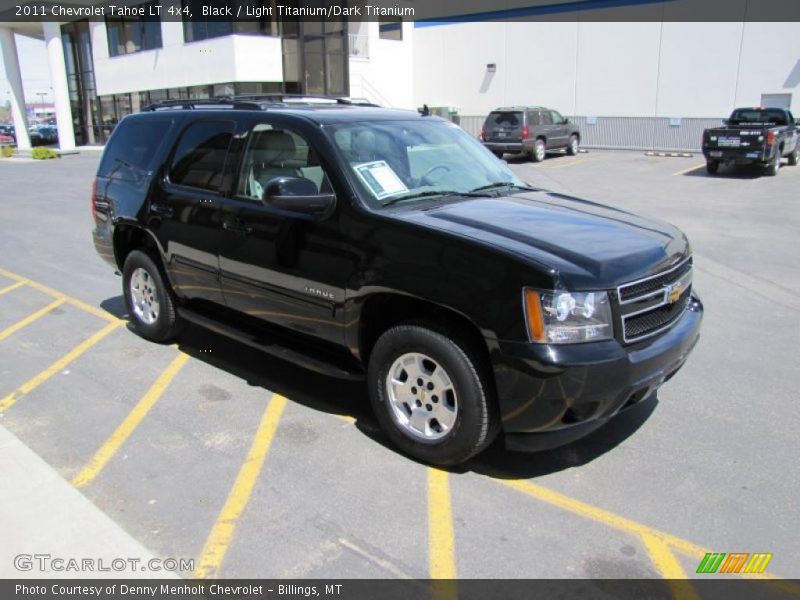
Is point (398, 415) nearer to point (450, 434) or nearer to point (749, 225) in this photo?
point (450, 434)

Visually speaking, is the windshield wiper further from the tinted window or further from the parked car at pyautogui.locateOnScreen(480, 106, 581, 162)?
the parked car at pyautogui.locateOnScreen(480, 106, 581, 162)

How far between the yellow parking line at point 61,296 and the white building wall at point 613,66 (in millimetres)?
27398

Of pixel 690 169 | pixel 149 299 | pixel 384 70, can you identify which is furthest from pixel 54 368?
pixel 384 70

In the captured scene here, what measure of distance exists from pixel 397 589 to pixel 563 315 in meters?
1.44

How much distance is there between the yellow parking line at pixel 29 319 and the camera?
20.5 feet

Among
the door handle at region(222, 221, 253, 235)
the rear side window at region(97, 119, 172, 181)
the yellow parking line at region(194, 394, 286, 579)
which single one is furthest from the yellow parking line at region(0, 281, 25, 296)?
the yellow parking line at region(194, 394, 286, 579)

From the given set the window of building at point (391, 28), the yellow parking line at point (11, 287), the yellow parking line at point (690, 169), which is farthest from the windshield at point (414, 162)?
the window of building at point (391, 28)

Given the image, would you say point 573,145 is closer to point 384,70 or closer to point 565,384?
point 384,70

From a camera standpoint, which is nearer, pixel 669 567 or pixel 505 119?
pixel 669 567

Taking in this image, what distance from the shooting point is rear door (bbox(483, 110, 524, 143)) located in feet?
77.0

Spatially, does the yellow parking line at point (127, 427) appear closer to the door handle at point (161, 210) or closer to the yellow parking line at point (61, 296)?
the door handle at point (161, 210)

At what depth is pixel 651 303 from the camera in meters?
3.54

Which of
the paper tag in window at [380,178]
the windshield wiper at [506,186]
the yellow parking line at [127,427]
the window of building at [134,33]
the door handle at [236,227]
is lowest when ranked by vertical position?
the yellow parking line at [127,427]

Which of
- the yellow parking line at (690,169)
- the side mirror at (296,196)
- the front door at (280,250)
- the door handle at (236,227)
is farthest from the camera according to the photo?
the yellow parking line at (690,169)
